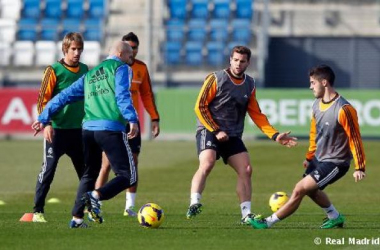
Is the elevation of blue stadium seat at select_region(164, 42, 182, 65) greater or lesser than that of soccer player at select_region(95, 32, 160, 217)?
greater

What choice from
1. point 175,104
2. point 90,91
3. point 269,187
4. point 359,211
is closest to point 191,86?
point 175,104

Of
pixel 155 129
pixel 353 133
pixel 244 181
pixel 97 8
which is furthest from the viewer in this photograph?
pixel 97 8

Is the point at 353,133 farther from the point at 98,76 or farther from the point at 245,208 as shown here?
the point at 98,76

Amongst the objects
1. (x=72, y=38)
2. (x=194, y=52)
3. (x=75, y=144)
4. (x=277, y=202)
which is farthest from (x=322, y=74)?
(x=194, y=52)

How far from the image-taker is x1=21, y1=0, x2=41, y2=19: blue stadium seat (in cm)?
3678

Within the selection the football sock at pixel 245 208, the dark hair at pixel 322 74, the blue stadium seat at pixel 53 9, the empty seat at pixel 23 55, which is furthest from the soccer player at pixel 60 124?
the blue stadium seat at pixel 53 9

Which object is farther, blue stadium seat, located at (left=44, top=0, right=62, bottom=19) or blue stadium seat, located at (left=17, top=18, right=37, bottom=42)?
blue stadium seat, located at (left=44, top=0, right=62, bottom=19)

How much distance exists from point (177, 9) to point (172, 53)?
2.15 metres

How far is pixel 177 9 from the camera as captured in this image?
36.1 meters

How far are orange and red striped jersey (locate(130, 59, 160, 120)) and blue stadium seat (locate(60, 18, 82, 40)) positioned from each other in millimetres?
20795

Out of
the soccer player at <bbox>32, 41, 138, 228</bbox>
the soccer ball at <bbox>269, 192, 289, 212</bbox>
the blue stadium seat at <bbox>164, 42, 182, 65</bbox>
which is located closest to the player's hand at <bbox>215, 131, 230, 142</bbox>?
the soccer player at <bbox>32, 41, 138, 228</bbox>

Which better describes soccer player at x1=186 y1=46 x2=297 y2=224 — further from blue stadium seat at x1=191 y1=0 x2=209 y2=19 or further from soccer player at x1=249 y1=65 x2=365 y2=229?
blue stadium seat at x1=191 y1=0 x2=209 y2=19

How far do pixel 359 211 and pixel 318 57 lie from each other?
20787 mm

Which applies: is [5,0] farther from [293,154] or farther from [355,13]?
[293,154]
